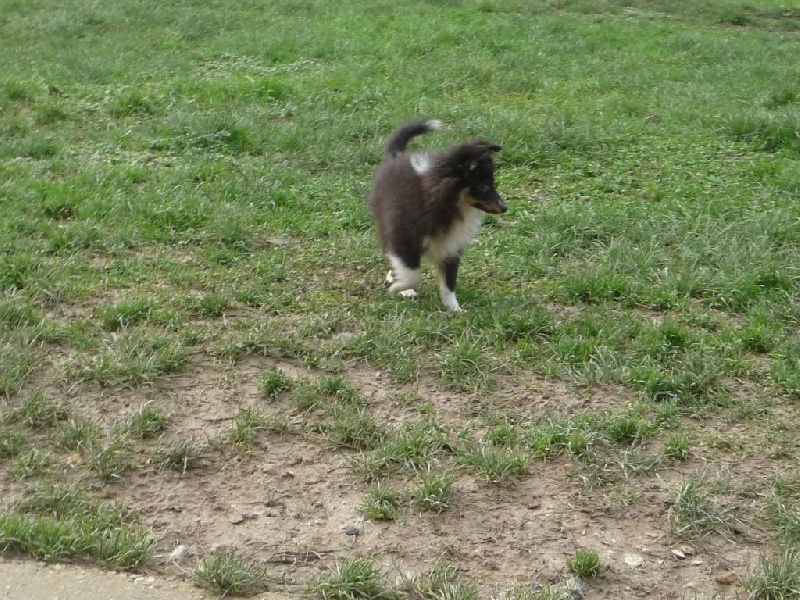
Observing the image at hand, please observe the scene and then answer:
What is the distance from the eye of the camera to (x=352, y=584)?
11.0ft

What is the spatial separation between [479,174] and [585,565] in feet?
9.23

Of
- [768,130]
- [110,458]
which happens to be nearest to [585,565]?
[110,458]

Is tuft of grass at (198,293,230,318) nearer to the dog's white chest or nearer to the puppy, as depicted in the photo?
the puppy

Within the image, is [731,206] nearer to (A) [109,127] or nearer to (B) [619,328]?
(B) [619,328]

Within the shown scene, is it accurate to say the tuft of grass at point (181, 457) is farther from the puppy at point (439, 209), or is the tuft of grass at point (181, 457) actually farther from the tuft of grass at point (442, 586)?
the puppy at point (439, 209)

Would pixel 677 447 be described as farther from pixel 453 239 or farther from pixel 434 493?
pixel 453 239

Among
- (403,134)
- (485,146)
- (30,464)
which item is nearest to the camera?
(30,464)

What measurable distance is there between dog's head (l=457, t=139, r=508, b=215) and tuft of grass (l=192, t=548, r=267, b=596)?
2.94 metres

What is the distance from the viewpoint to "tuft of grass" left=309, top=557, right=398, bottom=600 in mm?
3340

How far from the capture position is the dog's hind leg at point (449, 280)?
19.0 ft

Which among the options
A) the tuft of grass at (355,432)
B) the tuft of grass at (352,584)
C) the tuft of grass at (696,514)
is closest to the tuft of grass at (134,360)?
the tuft of grass at (355,432)

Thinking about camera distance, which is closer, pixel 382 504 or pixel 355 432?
pixel 382 504

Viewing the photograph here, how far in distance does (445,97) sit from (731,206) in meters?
4.15

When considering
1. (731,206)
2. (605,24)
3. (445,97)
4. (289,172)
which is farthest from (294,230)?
(605,24)
